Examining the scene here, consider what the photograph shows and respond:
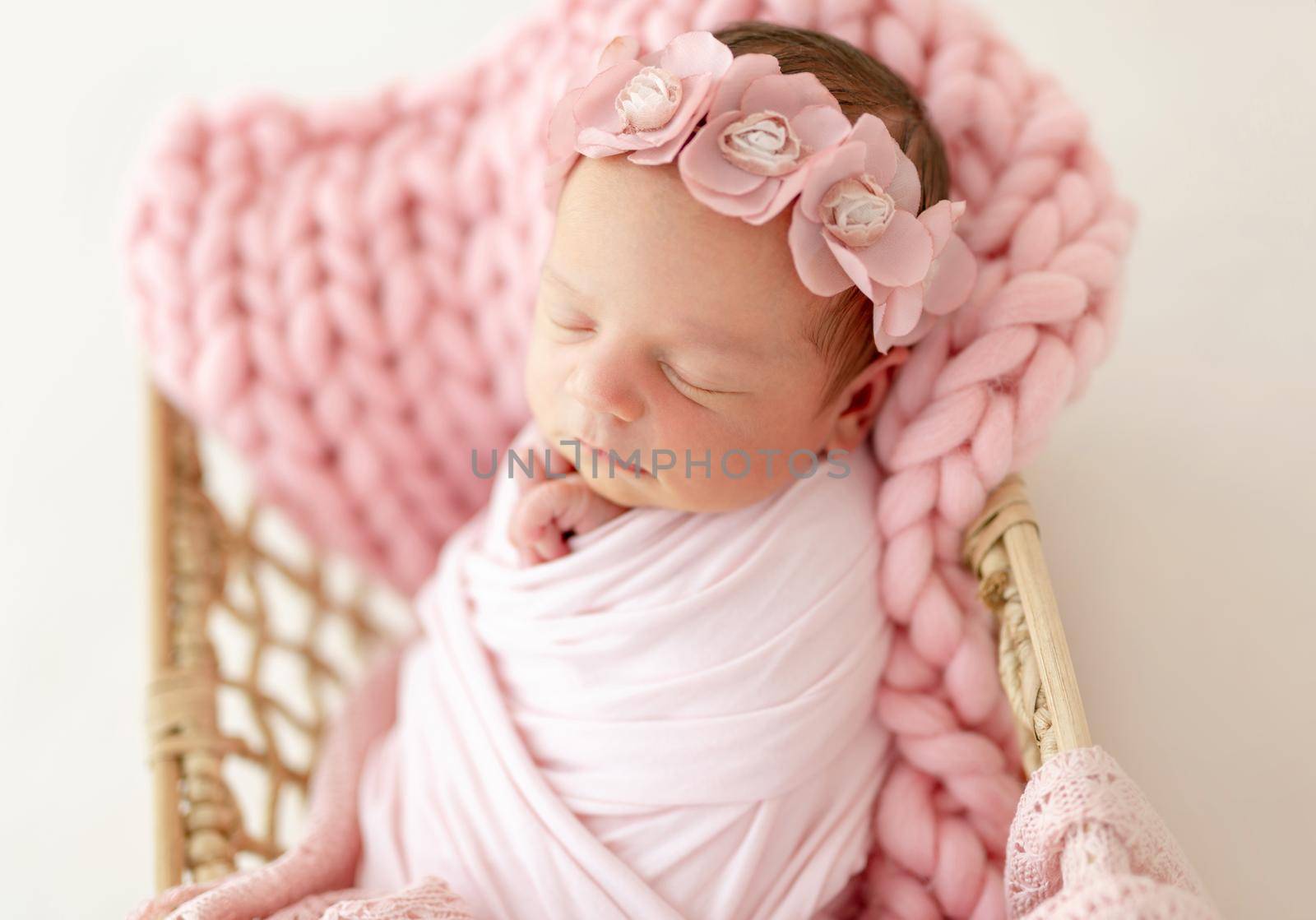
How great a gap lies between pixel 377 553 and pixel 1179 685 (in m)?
0.88

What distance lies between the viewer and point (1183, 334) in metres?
1.22

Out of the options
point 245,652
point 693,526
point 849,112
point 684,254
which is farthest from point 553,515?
point 245,652

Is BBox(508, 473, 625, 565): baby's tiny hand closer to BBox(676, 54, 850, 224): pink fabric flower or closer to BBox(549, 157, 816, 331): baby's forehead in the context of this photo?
BBox(549, 157, 816, 331): baby's forehead

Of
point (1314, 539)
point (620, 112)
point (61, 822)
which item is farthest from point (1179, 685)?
point (61, 822)

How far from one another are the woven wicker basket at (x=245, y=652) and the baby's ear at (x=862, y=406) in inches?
5.4

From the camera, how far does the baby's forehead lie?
84cm

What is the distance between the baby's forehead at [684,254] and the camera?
837mm

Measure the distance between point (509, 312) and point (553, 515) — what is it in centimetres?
32

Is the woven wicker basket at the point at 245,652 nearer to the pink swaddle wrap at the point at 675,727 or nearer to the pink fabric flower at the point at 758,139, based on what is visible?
the pink swaddle wrap at the point at 675,727

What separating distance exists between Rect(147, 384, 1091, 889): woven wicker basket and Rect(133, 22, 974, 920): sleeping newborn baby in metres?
0.12

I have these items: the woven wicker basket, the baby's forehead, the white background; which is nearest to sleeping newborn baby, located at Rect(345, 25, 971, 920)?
the baby's forehead

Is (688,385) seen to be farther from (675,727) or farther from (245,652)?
(245,652)

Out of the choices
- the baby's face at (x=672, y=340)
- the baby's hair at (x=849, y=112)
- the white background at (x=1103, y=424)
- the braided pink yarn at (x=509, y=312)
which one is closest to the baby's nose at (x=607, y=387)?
the baby's face at (x=672, y=340)

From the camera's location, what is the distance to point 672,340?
2.84ft
